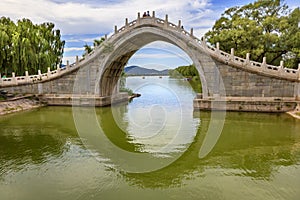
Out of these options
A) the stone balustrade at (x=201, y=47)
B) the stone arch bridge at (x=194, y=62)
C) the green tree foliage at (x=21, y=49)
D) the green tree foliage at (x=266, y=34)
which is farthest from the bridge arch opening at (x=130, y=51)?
the green tree foliage at (x=21, y=49)

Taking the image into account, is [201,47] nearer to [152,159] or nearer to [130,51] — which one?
[130,51]

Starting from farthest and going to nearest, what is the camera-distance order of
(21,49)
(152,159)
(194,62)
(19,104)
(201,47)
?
(21,49) → (19,104) → (194,62) → (201,47) → (152,159)

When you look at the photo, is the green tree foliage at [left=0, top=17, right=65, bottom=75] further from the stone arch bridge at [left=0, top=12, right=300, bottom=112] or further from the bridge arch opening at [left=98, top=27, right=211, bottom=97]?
the bridge arch opening at [left=98, top=27, right=211, bottom=97]

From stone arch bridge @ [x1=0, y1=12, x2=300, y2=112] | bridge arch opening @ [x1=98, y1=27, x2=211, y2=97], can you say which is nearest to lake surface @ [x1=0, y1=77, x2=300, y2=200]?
stone arch bridge @ [x1=0, y1=12, x2=300, y2=112]

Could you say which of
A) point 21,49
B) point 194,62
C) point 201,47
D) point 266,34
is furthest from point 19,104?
point 266,34

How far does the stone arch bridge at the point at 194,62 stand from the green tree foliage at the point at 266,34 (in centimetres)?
178

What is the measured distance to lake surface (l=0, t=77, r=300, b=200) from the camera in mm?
5465

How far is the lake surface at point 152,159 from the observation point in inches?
215

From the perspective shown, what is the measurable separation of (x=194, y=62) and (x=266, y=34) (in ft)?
20.6

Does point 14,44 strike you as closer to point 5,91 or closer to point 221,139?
point 5,91

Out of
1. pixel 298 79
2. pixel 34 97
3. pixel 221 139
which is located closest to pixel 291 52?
pixel 298 79

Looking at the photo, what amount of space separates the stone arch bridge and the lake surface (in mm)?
1930

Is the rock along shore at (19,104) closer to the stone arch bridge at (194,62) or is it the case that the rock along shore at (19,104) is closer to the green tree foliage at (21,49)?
the stone arch bridge at (194,62)

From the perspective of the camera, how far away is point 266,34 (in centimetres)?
1747
